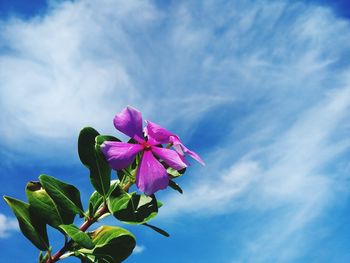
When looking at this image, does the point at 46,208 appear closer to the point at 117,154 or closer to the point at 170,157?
the point at 117,154

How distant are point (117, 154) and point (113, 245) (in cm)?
34

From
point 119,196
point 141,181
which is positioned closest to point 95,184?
point 119,196

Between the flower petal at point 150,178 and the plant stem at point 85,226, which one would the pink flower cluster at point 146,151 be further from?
the plant stem at point 85,226

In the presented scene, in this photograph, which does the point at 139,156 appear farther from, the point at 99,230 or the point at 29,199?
the point at 29,199

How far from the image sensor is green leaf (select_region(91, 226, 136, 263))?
165 cm

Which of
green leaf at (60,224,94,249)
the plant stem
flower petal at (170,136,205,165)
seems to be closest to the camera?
green leaf at (60,224,94,249)

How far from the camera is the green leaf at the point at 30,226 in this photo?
167 cm

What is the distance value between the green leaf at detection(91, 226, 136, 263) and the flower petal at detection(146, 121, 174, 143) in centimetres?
37

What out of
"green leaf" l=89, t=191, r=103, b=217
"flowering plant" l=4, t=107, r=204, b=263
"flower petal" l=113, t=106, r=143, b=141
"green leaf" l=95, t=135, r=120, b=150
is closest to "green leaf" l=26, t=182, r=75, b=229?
"flowering plant" l=4, t=107, r=204, b=263

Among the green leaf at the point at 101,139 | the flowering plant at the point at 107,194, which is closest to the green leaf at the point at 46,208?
the flowering plant at the point at 107,194

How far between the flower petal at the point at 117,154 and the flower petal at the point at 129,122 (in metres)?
0.07

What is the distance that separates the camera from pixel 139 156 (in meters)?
1.76

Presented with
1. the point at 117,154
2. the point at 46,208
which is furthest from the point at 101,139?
the point at 46,208

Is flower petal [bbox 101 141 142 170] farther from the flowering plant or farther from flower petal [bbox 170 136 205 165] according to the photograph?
flower petal [bbox 170 136 205 165]
